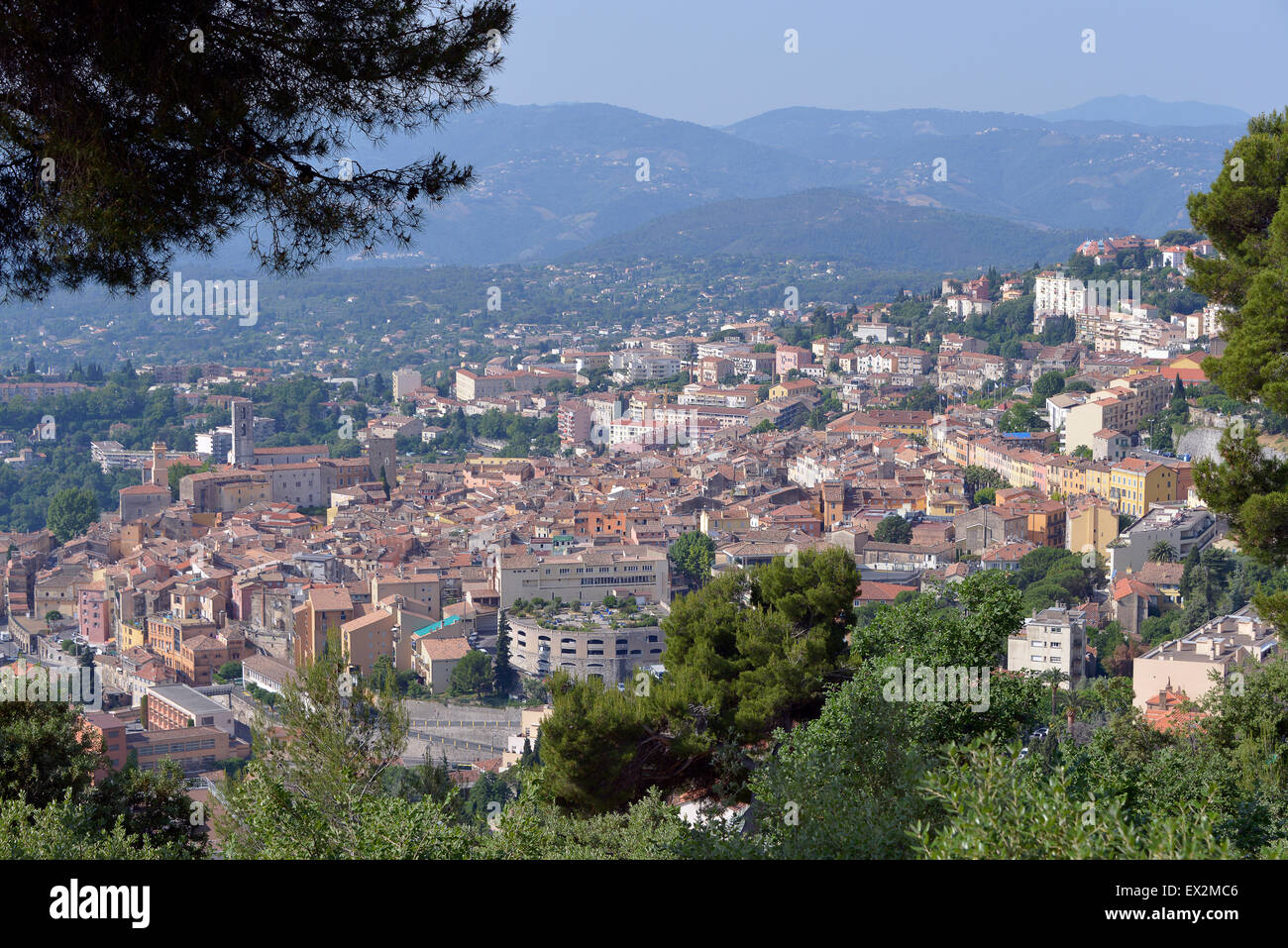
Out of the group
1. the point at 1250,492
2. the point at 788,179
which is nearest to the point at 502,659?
the point at 1250,492

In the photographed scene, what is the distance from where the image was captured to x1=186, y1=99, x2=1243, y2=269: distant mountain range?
82.4m

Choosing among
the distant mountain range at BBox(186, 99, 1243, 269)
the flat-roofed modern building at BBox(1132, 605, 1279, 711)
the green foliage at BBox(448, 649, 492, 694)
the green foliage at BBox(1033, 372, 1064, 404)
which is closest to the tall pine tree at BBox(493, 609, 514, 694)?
the green foliage at BBox(448, 649, 492, 694)

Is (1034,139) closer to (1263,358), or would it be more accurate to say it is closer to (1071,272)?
(1071,272)

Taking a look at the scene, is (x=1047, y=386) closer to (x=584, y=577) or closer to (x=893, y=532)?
(x=893, y=532)

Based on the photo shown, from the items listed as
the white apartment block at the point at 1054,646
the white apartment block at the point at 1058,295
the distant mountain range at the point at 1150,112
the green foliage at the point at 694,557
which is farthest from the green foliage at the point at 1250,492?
the distant mountain range at the point at 1150,112

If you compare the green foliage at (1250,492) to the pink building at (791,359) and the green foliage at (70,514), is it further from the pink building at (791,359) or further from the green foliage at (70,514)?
the pink building at (791,359)

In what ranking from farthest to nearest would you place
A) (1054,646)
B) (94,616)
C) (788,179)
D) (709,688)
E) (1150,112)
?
(1150,112)
(788,179)
(94,616)
(1054,646)
(709,688)

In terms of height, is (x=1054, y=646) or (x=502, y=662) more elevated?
(x=1054, y=646)

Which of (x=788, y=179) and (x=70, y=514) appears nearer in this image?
(x=70, y=514)

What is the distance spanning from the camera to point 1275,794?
3840 millimetres

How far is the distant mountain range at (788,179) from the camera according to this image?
270 ft

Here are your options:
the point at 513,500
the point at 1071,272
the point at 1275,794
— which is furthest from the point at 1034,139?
the point at 1275,794

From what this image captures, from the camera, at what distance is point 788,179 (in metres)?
110
